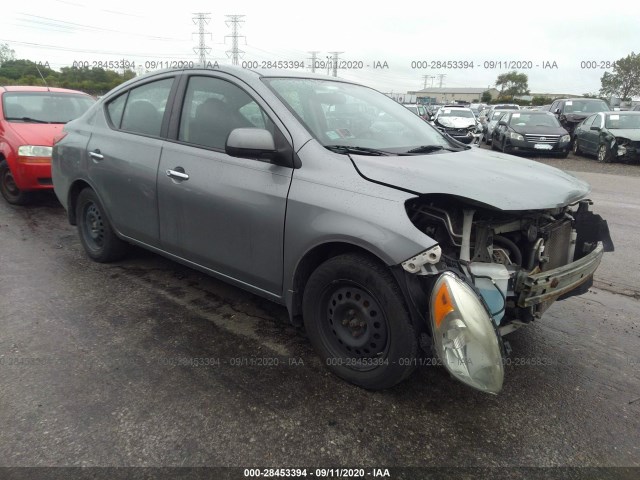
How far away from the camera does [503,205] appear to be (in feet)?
7.70

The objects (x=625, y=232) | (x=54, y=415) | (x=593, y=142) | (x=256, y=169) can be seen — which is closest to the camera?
(x=54, y=415)

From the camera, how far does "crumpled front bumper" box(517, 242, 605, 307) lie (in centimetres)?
248

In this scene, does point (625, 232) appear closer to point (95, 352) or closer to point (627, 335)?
point (627, 335)

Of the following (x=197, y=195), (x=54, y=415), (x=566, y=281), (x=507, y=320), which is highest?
(x=197, y=195)

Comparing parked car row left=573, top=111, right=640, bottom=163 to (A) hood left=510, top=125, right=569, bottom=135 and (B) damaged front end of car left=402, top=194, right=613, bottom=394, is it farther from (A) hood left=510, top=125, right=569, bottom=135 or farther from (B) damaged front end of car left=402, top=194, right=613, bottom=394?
(B) damaged front end of car left=402, top=194, right=613, bottom=394

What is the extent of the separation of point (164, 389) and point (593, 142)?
625 inches

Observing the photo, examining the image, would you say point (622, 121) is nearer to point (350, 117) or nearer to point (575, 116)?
point (575, 116)

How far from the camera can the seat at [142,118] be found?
12.1 ft

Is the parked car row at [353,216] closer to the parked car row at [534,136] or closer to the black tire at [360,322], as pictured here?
the black tire at [360,322]

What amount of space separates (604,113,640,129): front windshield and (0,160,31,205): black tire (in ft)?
50.5

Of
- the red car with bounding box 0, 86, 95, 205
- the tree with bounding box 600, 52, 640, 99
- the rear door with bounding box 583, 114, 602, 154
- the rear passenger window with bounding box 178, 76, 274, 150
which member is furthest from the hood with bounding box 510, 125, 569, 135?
the tree with bounding box 600, 52, 640, 99

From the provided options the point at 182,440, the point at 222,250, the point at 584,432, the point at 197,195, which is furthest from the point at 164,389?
the point at 584,432

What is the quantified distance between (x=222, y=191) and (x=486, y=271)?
1.68m

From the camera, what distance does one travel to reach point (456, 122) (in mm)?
18516
